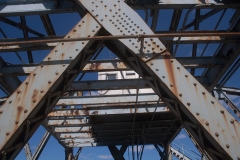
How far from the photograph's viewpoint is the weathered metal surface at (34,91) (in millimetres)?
2662

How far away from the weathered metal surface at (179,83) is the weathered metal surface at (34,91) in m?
0.37

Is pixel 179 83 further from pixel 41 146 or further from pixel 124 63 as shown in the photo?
Answer: pixel 41 146

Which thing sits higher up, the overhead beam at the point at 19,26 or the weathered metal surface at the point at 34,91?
the overhead beam at the point at 19,26

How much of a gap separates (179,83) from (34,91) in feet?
6.64

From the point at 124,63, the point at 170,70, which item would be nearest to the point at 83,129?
the point at 124,63

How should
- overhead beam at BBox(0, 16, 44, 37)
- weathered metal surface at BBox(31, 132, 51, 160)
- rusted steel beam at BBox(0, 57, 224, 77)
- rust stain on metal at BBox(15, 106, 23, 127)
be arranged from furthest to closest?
1. weathered metal surface at BBox(31, 132, 51, 160)
2. rusted steel beam at BBox(0, 57, 224, 77)
3. overhead beam at BBox(0, 16, 44, 37)
4. rust stain on metal at BBox(15, 106, 23, 127)

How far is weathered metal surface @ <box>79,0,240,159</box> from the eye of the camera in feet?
8.44

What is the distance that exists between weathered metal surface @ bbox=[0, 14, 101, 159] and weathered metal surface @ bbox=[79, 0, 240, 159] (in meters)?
0.37

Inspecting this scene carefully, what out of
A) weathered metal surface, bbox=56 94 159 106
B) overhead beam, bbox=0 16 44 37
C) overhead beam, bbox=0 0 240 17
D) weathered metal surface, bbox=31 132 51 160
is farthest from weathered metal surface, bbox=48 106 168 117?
overhead beam, bbox=0 0 240 17

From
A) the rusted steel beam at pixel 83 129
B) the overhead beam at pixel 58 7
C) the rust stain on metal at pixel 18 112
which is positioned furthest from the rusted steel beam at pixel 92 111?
the rust stain on metal at pixel 18 112

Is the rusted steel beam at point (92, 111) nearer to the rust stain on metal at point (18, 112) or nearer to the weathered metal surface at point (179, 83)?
the weathered metal surface at point (179, 83)

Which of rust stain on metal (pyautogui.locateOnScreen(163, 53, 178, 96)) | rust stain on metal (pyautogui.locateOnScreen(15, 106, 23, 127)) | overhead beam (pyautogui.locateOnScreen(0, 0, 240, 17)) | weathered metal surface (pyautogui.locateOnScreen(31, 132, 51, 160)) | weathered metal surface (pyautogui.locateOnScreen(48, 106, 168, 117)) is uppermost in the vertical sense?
overhead beam (pyautogui.locateOnScreen(0, 0, 240, 17))

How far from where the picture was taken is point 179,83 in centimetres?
285

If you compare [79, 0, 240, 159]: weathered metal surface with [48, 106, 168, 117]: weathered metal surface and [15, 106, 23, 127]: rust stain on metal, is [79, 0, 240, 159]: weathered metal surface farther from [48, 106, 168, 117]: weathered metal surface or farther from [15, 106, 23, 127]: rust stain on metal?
[48, 106, 168, 117]: weathered metal surface
